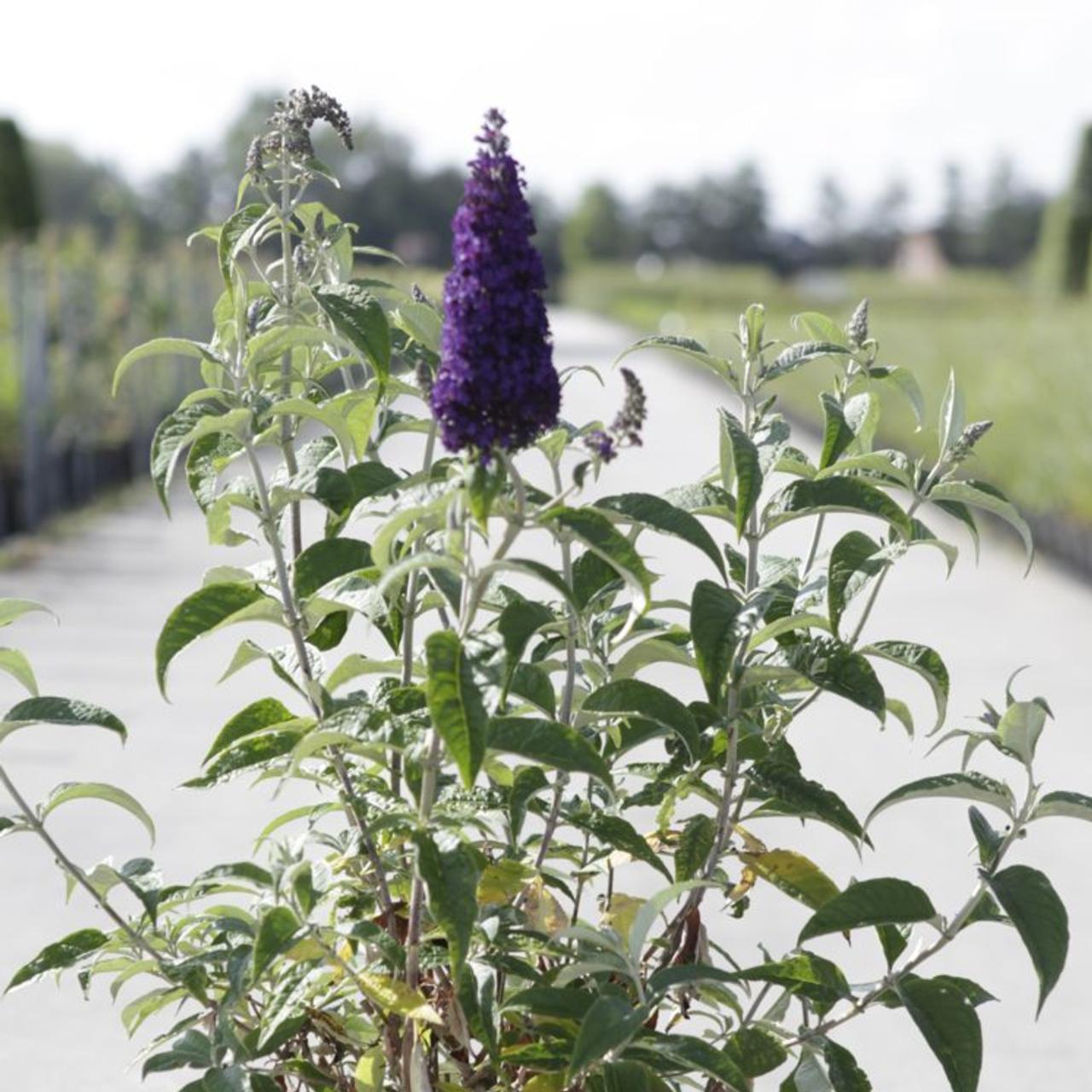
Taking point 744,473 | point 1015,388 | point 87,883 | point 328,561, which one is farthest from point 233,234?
point 1015,388

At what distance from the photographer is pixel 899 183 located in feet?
382

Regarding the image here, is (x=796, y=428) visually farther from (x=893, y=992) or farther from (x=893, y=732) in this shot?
(x=893, y=992)

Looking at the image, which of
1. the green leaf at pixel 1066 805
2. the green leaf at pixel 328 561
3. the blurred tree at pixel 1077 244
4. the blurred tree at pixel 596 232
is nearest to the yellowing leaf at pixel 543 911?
the green leaf at pixel 328 561

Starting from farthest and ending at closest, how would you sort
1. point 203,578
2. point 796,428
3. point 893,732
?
1. point 796,428
2. point 893,732
3. point 203,578

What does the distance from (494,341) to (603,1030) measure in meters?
0.66

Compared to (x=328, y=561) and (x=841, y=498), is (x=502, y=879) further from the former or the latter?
(x=841, y=498)

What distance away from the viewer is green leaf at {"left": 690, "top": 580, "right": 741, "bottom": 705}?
1.68 meters

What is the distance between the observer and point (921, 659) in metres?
1.85

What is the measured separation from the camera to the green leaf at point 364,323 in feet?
5.39

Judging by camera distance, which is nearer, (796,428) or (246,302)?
(246,302)

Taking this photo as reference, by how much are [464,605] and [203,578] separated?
402 millimetres

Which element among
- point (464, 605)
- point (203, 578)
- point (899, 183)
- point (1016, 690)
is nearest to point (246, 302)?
point (203, 578)

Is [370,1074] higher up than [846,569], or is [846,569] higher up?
[846,569]

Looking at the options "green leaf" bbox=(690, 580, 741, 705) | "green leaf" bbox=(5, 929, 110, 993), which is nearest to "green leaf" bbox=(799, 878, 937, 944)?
"green leaf" bbox=(690, 580, 741, 705)
